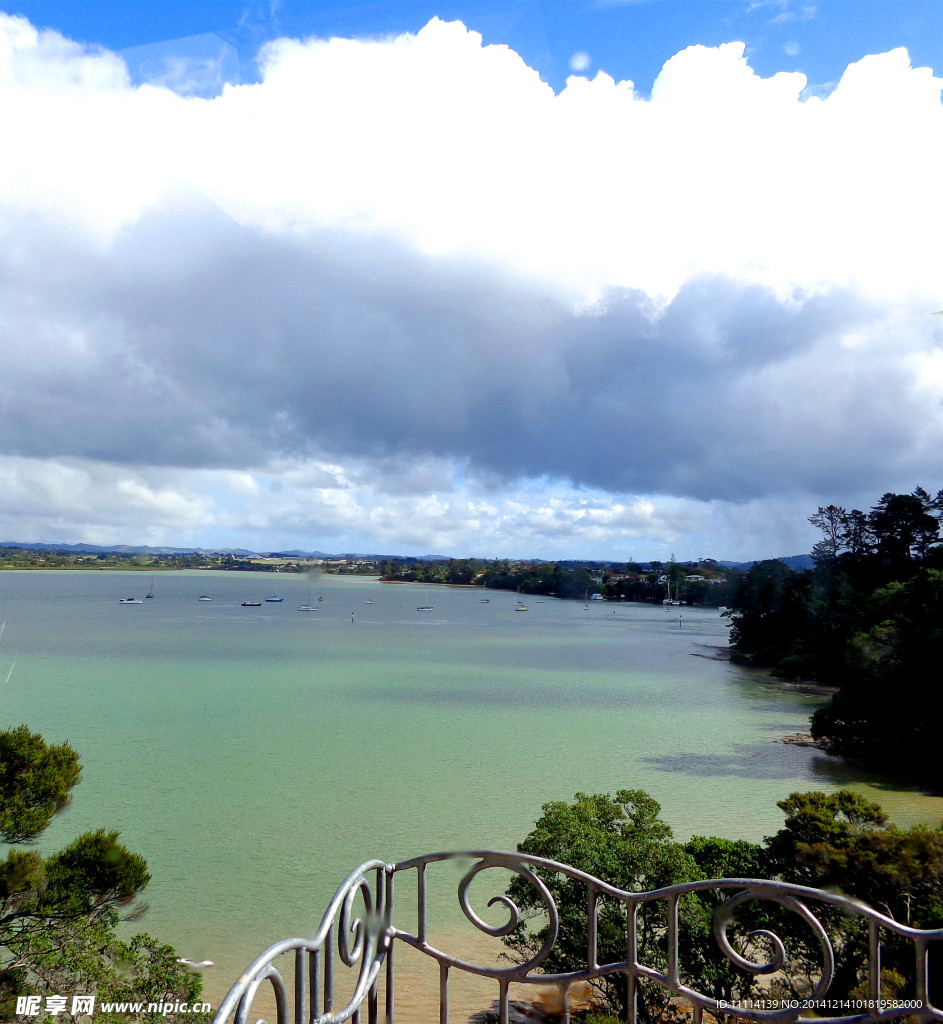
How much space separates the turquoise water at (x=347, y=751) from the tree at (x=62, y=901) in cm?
346

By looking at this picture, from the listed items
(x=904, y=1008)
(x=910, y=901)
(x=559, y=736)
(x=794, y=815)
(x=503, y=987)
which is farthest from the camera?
(x=559, y=736)

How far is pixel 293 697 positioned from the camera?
2841 centimetres

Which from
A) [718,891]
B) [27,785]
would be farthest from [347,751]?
[27,785]

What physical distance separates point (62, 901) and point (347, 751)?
15423mm

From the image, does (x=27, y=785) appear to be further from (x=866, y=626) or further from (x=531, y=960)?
(x=866, y=626)

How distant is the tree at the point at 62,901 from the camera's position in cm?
510

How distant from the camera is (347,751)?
67.3 feet

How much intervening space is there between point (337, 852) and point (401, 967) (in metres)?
4.12

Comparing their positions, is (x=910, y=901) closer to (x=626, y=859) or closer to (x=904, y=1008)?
(x=626, y=859)

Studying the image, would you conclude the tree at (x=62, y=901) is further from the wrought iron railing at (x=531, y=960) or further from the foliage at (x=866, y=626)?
the foliage at (x=866, y=626)

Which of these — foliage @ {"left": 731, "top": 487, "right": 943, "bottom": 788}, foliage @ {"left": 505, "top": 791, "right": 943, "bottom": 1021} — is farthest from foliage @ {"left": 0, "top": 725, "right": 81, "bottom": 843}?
foliage @ {"left": 731, "top": 487, "right": 943, "bottom": 788}

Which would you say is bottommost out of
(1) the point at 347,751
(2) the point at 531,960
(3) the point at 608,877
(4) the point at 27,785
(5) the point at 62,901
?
(1) the point at 347,751

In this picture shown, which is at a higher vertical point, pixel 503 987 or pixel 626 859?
pixel 503 987

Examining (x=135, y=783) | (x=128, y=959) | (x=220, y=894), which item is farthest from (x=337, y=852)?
(x=128, y=959)
